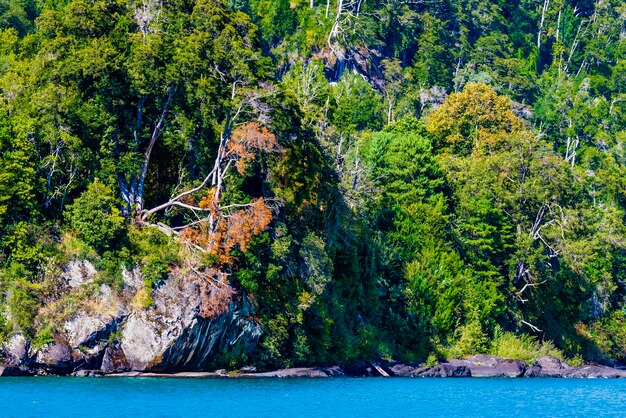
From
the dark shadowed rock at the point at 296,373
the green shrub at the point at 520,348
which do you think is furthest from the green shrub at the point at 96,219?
the green shrub at the point at 520,348

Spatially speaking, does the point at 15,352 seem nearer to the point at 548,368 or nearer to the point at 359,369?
the point at 359,369

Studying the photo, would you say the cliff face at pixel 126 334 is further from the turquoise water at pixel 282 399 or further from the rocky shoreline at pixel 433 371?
the turquoise water at pixel 282 399

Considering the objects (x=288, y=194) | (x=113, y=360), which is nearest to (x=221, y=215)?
(x=288, y=194)

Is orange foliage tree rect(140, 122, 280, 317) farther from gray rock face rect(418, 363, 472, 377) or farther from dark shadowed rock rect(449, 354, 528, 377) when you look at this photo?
dark shadowed rock rect(449, 354, 528, 377)

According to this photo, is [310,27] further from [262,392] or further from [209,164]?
[262,392]

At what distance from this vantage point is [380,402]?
44.5 metres

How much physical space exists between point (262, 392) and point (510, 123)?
57.3 metres

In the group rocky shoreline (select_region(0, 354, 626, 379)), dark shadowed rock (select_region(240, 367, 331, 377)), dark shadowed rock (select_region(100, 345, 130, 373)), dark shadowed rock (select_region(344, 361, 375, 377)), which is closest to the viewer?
dark shadowed rock (select_region(100, 345, 130, 373))

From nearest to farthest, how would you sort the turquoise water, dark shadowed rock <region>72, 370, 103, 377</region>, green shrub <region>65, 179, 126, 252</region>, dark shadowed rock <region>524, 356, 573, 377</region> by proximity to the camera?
the turquoise water < dark shadowed rock <region>72, 370, 103, 377</region> < green shrub <region>65, 179, 126, 252</region> < dark shadowed rock <region>524, 356, 573, 377</region>

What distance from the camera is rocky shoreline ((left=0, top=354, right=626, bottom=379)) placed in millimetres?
49794

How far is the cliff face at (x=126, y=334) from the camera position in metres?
47.7

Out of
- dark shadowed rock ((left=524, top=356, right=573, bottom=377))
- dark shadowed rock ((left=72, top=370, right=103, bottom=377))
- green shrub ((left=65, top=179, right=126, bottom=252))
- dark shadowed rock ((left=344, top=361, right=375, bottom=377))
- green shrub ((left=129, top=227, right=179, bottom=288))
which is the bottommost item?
dark shadowed rock ((left=524, top=356, right=573, bottom=377))

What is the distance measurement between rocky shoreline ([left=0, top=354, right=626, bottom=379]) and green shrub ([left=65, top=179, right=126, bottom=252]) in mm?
6722

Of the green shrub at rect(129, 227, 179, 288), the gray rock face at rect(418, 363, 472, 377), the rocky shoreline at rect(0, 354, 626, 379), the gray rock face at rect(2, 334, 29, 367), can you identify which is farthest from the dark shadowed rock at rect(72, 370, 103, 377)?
the gray rock face at rect(418, 363, 472, 377)
